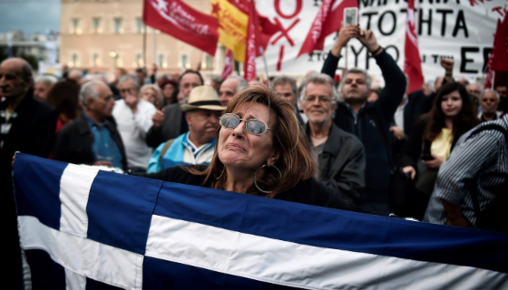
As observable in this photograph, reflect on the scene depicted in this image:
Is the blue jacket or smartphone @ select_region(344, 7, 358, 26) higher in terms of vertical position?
smartphone @ select_region(344, 7, 358, 26)

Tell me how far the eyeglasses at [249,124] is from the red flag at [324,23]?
2900mm

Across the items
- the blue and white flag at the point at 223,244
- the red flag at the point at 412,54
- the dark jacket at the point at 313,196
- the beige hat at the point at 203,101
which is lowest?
the blue and white flag at the point at 223,244

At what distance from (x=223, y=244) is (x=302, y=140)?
766mm

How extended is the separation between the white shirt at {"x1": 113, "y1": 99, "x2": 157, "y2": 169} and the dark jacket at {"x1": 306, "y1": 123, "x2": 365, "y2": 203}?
8.90ft

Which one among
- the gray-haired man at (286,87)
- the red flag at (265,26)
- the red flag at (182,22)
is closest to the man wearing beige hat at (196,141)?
the gray-haired man at (286,87)

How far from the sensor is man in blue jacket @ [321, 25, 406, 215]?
362 centimetres

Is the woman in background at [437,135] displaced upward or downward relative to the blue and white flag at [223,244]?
upward

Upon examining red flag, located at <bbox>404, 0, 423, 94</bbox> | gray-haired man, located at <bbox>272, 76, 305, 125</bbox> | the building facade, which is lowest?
gray-haired man, located at <bbox>272, 76, 305, 125</bbox>

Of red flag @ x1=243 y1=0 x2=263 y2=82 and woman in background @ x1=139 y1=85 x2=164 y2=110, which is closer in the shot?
red flag @ x1=243 y1=0 x2=263 y2=82

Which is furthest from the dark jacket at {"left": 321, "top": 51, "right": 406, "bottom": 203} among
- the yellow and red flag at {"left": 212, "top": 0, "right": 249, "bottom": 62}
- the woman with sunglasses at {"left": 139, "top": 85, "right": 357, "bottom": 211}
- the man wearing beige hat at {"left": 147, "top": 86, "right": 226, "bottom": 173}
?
the yellow and red flag at {"left": 212, "top": 0, "right": 249, "bottom": 62}

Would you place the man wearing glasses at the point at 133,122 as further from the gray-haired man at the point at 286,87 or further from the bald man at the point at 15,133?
the gray-haired man at the point at 286,87

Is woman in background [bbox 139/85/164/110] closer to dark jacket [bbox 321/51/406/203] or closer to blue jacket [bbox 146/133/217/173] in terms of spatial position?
blue jacket [bbox 146/133/217/173]

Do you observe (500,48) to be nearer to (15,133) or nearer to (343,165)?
(343,165)

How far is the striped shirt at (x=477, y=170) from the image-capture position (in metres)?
2.47
